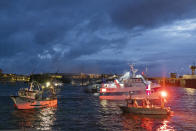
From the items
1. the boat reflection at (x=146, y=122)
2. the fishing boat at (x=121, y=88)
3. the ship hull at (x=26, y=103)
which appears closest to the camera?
the boat reflection at (x=146, y=122)

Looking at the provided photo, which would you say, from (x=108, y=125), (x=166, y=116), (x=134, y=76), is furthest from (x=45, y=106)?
(x=134, y=76)

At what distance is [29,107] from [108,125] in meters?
25.5

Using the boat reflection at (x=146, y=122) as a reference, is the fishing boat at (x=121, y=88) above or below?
above

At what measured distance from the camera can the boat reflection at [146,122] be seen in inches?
1371

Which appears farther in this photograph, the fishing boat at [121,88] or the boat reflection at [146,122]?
the fishing boat at [121,88]

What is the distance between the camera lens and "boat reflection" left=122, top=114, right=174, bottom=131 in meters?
34.8

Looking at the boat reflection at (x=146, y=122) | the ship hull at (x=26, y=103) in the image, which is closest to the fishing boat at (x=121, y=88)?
the ship hull at (x=26, y=103)

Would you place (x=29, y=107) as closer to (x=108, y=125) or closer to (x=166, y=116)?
(x=108, y=125)

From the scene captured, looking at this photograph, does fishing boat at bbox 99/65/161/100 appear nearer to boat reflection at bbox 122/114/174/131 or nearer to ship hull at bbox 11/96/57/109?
ship hull at bbox 11/96/57/109

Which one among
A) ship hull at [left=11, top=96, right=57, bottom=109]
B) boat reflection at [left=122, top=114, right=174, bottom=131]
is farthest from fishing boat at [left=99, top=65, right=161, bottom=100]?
boat reflection at [left=122, top=114, right=174, bottom=131]

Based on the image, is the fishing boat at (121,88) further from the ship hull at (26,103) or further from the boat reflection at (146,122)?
the boat reflection at (146,122)

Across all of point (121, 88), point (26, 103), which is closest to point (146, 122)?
point (26, 103)

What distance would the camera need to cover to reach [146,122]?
38.6m

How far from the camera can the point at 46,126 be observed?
3578cm
